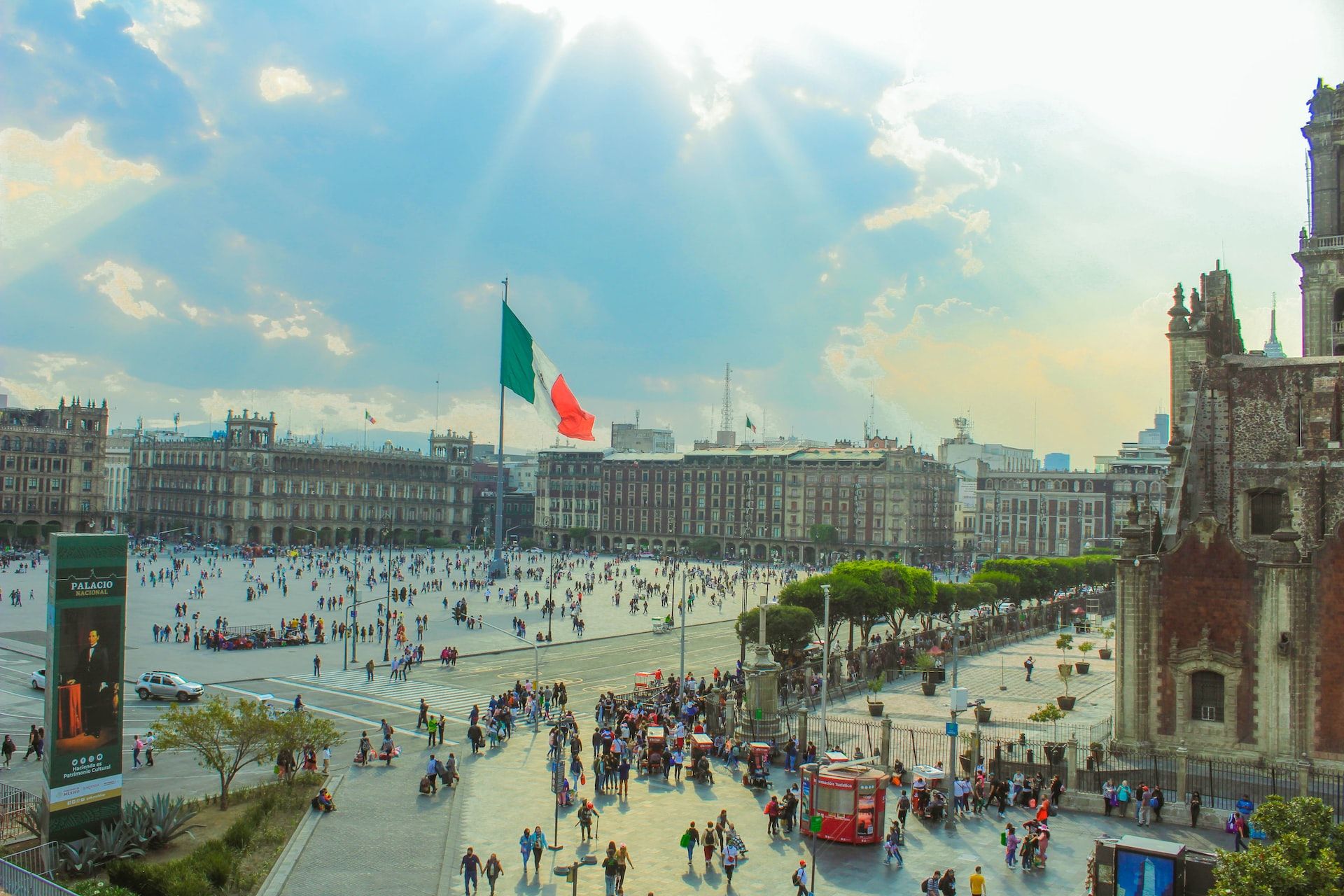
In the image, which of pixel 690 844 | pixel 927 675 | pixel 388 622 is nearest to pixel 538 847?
pixel 690 844

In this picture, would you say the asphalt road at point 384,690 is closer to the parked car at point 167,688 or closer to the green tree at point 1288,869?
the parked car at point 167,688

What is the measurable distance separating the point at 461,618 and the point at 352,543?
94812 mm

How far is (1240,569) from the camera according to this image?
2920 centimetres

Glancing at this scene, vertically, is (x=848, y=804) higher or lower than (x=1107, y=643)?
higher

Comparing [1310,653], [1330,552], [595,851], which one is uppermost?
[1330,552]

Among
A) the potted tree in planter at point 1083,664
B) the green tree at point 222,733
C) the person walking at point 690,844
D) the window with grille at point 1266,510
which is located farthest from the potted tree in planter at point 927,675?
the green tree at point 222,733

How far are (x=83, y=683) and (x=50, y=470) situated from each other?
118248 millimetres

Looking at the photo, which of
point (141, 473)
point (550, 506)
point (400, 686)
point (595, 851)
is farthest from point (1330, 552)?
point (141, 473)

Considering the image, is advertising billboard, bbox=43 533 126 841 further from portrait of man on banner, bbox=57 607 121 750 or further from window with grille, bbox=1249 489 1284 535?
window with grille, bbox=1249 489 1284 535

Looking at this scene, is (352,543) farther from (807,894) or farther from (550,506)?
(807,894)

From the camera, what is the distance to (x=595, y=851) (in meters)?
23.3

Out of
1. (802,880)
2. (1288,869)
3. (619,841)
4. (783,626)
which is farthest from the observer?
(783,626)

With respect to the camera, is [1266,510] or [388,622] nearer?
[1266,510]

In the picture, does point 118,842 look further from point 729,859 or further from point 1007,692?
point 1007,692
